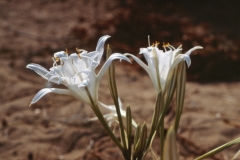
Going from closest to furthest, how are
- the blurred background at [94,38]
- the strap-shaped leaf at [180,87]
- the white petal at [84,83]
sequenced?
the white petal at [84,83]
the strap-shaped leaf at [180,87]
the blurred background at [94,38]

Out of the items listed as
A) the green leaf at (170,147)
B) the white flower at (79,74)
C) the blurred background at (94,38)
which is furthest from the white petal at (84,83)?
the blurred background at (94,38)

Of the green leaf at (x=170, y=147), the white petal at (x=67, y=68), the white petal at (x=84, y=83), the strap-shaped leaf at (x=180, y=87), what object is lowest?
the green leaf at (x=170, y=147)

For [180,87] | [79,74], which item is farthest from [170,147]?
[79,74]

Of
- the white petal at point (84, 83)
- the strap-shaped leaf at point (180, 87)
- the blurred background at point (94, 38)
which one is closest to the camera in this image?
the white petal at point (84, 83)

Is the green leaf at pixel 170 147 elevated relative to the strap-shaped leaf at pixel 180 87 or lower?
lower

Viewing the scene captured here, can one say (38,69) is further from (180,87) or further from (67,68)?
(180,87)

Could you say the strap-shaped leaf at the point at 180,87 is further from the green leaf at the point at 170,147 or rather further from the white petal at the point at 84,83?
the white petal at the point at 84,83

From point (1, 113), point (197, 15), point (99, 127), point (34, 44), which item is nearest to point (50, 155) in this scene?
point (99, 127)

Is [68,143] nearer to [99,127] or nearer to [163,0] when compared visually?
[99,127]
